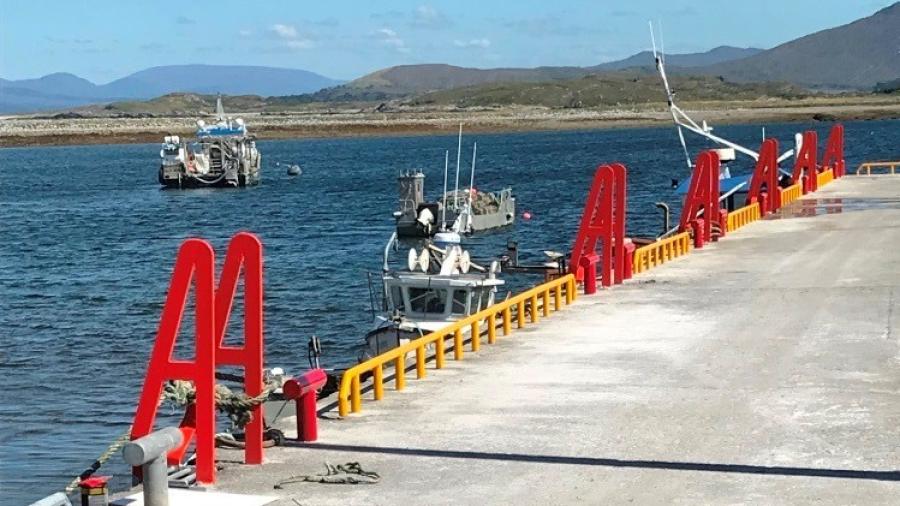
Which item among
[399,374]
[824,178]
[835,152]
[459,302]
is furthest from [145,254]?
[399,374]

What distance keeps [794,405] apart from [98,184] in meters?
118

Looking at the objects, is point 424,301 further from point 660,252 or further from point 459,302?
point 660,252

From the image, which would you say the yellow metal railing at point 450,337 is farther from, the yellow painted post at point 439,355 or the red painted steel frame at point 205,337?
the red painted steel frame at point 205,337

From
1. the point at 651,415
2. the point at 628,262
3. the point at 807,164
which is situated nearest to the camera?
the point at 651,415

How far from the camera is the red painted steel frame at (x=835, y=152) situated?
5909 cm

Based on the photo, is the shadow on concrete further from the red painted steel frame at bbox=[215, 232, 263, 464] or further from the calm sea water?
the calm sea water

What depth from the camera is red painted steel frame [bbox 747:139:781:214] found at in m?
42.3

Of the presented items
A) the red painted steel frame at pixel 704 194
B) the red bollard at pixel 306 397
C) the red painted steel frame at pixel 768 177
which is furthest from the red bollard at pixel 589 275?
the red painted steel frame at pixel 768 177

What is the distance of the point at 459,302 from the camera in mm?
28172

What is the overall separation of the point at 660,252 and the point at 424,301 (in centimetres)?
587

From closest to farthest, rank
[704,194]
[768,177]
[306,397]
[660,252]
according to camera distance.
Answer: [306,397] → [660,252] → [704,194] → [768,177]

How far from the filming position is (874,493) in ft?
41.9

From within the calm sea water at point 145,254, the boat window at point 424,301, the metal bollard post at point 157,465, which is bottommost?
the calm sea water at point 145,254

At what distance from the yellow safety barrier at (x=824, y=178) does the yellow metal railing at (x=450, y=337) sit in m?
30.6
